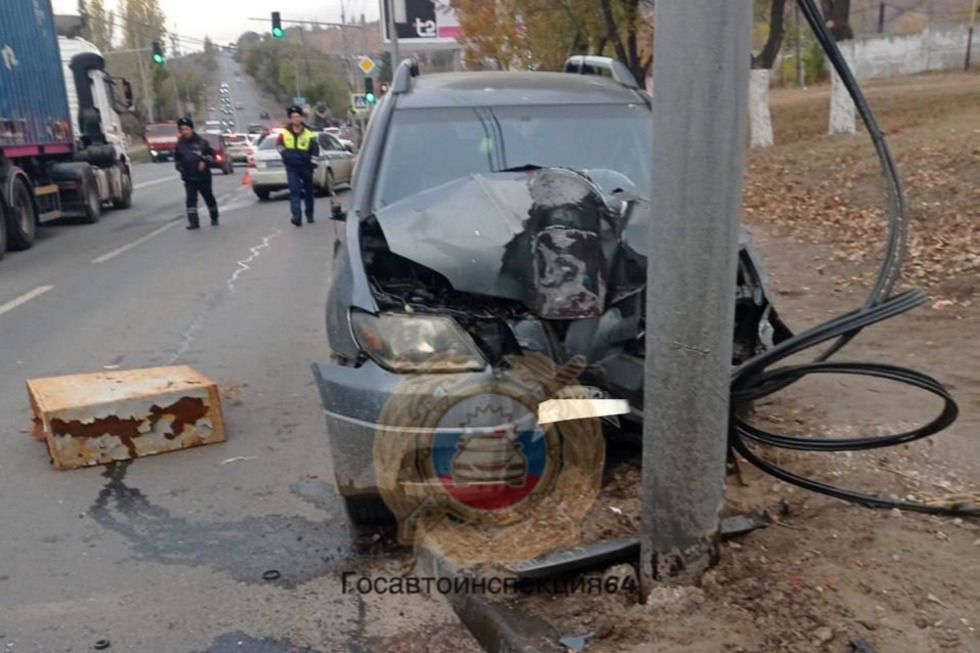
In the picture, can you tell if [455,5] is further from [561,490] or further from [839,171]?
[561,490]

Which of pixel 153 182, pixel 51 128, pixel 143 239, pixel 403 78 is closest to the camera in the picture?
pixel 403 78

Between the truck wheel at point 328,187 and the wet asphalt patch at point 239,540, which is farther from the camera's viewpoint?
the truck wheel at point 328,187

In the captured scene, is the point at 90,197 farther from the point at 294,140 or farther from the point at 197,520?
the point at 197,520

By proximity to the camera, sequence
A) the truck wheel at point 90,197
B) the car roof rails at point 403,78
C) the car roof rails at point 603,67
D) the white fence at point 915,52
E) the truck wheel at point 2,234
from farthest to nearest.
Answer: the white fence at point 915,52
the truck wheel at point 90,197
the truck wheel at point 2,234
the car roof rails at point 603,67
the car roof rails at point 403,78

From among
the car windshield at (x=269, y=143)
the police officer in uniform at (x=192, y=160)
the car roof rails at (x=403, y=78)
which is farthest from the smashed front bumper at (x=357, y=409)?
the car windshield at (x=269, y=143)

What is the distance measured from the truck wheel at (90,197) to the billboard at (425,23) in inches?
1009

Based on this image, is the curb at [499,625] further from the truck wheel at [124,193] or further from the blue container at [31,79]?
the truck wheel at [124,193]

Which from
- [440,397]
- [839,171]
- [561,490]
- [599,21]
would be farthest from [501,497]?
[599,21]

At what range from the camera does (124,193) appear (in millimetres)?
20188

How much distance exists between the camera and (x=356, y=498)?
Answer: 3756 millimetres

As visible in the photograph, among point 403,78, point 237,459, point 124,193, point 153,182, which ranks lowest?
point 153,182

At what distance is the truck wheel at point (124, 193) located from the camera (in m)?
19.9

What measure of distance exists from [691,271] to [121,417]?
11.3 ft

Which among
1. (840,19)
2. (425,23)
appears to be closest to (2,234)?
(840,19)
